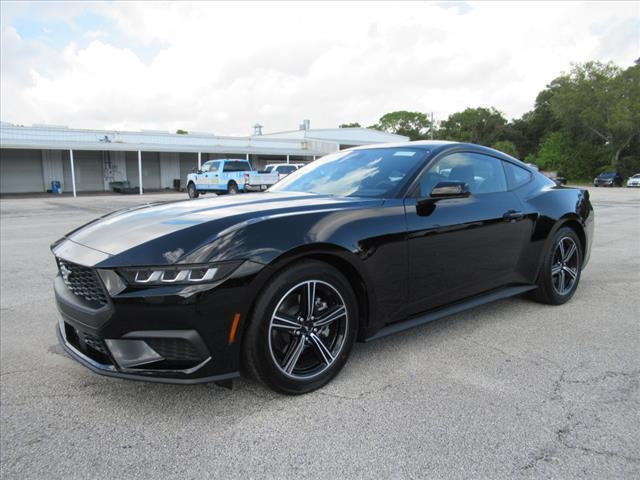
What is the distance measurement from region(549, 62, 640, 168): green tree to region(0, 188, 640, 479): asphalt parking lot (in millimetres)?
53824

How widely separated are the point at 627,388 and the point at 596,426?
569 millimetres

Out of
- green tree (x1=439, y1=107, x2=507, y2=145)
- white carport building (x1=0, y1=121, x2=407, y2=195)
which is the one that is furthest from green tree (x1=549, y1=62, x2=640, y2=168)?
white carport building (x1=0, y1=121, x2=407, y2=195)

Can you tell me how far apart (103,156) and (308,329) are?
36158 millimetres

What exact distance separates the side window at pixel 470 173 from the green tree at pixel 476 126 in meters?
73.3

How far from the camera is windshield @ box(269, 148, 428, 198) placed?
10.8 ft

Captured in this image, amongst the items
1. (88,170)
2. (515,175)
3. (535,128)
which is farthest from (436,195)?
(535,128)

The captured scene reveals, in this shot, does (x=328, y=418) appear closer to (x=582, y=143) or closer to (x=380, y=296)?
(x=380, y=296)

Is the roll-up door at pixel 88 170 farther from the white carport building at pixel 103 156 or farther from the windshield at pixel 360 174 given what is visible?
the windshield at pixel 360 174

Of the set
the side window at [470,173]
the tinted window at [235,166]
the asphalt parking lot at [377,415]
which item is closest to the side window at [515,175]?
the side window at [470,173]

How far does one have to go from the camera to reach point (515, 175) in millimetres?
→ 4129

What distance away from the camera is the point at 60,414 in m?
2.53

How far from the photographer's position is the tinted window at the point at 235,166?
76.3ft

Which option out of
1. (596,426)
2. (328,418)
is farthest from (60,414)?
(596,426)

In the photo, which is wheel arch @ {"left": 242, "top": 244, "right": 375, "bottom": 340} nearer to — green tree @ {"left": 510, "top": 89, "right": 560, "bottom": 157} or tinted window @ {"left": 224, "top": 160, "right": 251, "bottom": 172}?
tinted window @ {"left": 224, "top": 160, "right": 251, "bottom": 172}
